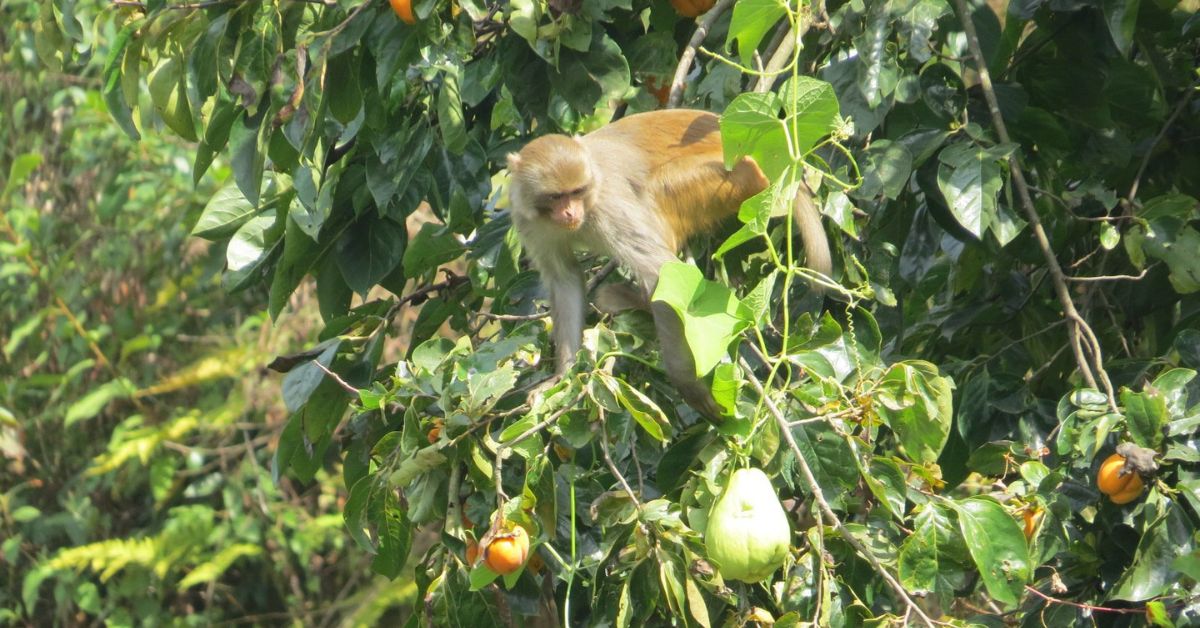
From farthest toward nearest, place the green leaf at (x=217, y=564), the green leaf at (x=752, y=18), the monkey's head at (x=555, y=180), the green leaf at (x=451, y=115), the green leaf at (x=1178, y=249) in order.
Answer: the green leaf at (x=217, y=564), the monkey's head at (x=555, y=180), the green leaf at (x=451, y=115), the green leaf at (x=1178, y=249), the green leaf at (x=752, y=18)

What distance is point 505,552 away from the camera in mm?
2367

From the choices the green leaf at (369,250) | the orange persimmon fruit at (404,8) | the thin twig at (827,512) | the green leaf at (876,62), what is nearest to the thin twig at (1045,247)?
the green leaf at (876,62)

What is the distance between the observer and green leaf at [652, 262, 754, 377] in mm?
2303

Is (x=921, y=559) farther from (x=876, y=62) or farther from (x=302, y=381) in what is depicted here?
(x=302, y=381)

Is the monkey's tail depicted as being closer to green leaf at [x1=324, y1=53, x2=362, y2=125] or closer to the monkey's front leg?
the monkey's front leg

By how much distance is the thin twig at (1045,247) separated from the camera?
2857mm

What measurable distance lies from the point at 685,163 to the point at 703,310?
5.16ft

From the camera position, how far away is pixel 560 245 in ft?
12.7

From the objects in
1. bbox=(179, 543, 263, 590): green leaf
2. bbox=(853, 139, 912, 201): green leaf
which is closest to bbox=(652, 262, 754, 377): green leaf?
bbox=(853, 139, 912, 201): green leaf

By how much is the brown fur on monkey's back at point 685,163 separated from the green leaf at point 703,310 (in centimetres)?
150

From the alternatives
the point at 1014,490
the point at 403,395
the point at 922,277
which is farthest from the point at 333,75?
the point at 1014,490

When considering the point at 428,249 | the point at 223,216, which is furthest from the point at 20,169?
the point at 428,249

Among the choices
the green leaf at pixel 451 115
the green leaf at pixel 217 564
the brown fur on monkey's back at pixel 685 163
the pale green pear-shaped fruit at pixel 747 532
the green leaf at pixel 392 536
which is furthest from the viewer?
the green leaf at pixel 217 564

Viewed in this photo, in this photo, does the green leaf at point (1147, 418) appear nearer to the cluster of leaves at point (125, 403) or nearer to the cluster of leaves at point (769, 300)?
the cluster of leaves at point (769, 300)
